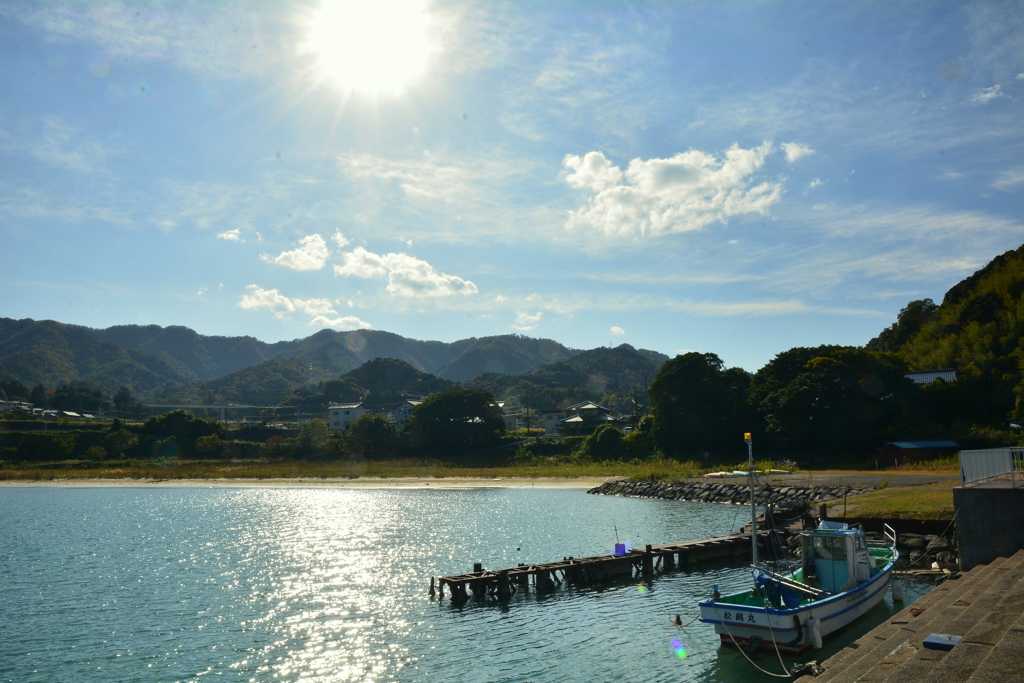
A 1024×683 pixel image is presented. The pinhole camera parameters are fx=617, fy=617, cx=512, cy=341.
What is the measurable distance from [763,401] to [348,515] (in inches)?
1941

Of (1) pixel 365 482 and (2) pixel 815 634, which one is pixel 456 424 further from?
(2) pixel 815 634

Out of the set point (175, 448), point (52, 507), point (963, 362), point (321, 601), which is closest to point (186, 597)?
point (321, 601)

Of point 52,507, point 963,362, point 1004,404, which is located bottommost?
point 52,507

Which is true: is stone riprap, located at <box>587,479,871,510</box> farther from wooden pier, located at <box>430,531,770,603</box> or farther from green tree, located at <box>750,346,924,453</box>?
green tree, located at <box>750,346,924,453</box>

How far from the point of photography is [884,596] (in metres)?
22.3

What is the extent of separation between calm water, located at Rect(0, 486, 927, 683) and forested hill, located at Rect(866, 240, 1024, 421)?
37.1 meters

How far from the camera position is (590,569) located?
90.7 feet

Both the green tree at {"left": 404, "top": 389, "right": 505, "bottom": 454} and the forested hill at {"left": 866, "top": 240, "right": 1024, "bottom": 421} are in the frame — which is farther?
the green tree at {"left": 404, "top": 389, "right": 505, "bottom": 454}

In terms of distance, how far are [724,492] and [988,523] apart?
109ft

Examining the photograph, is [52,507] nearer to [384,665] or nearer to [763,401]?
[384,665]

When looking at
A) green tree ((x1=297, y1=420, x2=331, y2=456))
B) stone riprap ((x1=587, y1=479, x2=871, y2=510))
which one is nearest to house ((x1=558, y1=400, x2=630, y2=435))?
green tree ((x1=297, y1=420, x2=331, y2=456))

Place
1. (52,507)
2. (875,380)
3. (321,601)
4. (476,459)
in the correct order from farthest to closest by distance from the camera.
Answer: (476,459)
(875,380)
(52,507)
(321,601)

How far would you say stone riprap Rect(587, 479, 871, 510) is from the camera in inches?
1708

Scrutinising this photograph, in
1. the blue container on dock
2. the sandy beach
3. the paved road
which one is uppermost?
the blue container on dock
